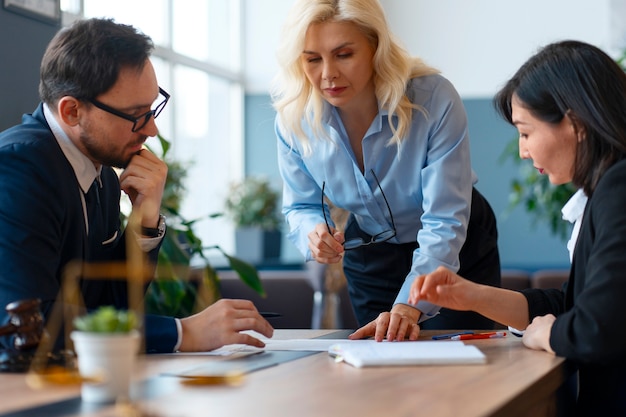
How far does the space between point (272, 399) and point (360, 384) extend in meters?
0.18

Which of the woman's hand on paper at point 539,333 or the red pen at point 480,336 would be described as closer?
the woman's hand on paper at point 539,333

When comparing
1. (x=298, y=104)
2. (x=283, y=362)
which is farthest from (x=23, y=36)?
(x=283, y=362)

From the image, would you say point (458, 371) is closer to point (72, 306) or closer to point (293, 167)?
point (72, 306)

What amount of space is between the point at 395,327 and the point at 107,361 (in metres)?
0.93

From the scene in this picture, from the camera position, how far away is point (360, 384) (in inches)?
54.3

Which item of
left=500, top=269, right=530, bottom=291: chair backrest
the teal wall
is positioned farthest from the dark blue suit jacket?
the teal wall

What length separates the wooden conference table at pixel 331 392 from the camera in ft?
3.83

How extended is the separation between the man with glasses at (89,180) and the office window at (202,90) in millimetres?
4570

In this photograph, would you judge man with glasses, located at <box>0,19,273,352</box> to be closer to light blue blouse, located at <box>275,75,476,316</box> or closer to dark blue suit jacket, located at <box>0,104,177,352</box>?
dark blue suit jacket, located at <box>0,104,177,352</box>

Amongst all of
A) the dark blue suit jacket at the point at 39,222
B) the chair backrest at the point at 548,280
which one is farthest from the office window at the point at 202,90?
the dark blue suit jacket at the point at 39,222

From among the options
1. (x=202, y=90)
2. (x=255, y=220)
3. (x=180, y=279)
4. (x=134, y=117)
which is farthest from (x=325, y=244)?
(x=202, y=90)

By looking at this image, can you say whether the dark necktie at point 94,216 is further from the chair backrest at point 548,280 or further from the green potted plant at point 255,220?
the green potted plant at point 255,220

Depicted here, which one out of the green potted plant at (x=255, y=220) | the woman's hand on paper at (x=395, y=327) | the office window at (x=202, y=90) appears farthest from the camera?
the green potted plant at (x=255, y=220)

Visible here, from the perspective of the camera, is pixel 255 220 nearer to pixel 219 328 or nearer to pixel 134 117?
pixel 134 117
